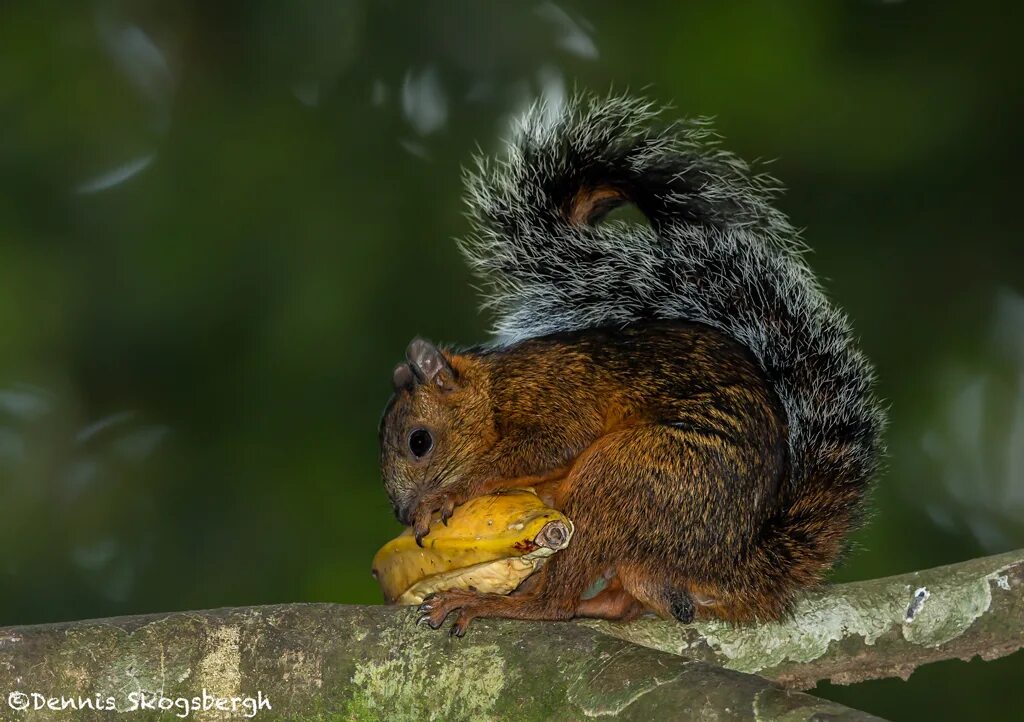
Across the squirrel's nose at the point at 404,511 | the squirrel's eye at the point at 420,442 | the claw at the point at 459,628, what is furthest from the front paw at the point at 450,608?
the squirrel's eye at the point at 420,442

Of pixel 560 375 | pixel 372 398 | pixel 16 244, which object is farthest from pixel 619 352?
pixel 16 244

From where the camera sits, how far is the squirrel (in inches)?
133

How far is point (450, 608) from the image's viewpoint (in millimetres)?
3012

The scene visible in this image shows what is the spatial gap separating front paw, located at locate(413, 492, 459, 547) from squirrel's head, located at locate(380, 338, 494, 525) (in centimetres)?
7

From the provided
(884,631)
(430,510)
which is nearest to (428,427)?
(430,510)

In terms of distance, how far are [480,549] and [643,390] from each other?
0.77 metres

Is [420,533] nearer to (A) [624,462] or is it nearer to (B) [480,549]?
(B) [480,549]

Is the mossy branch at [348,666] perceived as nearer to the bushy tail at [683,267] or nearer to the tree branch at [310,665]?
the tree branch at [310,665]

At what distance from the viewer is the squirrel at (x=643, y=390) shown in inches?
133

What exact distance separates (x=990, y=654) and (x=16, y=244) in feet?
11.3

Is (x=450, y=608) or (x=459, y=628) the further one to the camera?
(x=450, y=608)

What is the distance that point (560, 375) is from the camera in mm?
3812

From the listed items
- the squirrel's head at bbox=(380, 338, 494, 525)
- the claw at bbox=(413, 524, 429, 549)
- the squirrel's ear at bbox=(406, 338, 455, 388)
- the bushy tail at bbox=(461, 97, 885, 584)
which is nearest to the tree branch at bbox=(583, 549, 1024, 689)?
the bushy tail at bbox=(461, 97, 885, 584)

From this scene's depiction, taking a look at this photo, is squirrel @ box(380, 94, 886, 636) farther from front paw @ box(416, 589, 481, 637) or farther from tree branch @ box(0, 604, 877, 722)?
tree branch @ box(0, 604, 877, 722)
